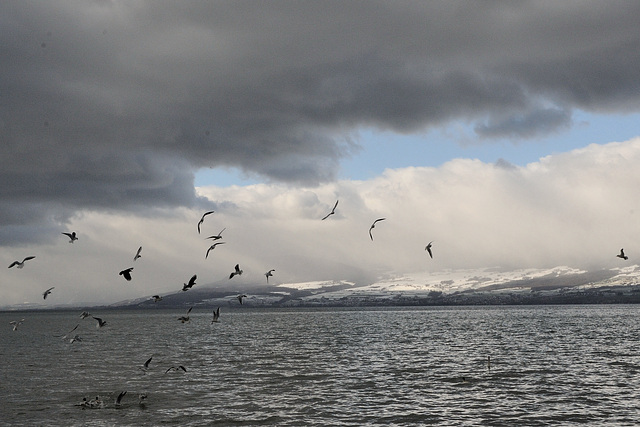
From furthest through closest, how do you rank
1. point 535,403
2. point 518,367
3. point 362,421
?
1. point 518,367
2. point 535,403
3. point 362,421

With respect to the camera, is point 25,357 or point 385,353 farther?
point 25,357

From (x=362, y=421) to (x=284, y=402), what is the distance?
321 inches

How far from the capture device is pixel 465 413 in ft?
115

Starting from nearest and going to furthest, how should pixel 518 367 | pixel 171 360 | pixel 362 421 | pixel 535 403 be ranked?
1. pixel 362 421
2. pixel 535 403
3. pixel 518 367
4. pixel 171 360

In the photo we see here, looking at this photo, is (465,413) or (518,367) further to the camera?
(518,367)

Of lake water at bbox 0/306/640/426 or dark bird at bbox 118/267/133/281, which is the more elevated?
dark bird at bbox 118/267/133/281

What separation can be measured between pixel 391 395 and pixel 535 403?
968 cm

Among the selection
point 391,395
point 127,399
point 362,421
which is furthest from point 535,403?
point 127,399

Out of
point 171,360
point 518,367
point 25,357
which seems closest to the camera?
point 518,367

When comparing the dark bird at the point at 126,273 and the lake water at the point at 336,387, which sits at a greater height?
the dark bird at the point at 126,273

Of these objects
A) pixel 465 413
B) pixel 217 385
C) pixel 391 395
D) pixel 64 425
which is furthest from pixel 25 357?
pixel 465 413

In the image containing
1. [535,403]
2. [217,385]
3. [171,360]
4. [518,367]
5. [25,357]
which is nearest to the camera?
[535,403]

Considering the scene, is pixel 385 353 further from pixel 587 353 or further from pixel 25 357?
pixel 25 357

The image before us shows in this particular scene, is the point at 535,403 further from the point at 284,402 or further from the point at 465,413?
the point at 284,402
